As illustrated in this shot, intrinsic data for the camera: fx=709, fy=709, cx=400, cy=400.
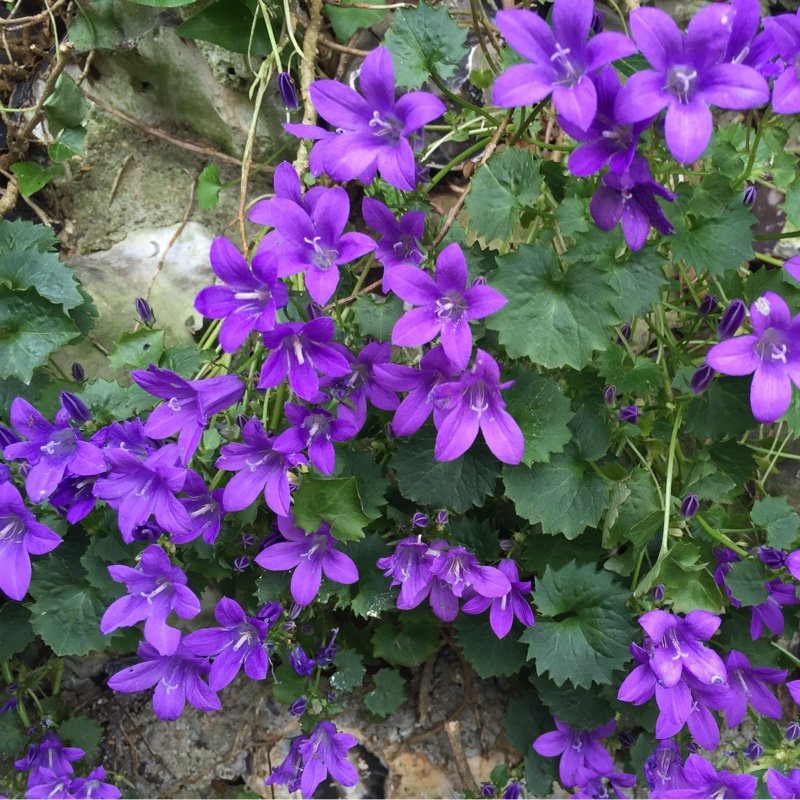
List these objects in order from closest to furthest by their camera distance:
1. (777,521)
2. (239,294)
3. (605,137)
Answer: (605,137), (239,294), (777,521)

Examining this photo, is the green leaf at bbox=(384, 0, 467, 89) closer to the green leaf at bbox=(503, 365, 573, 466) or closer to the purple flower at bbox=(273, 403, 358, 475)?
the green leaf at bbox=(503, 365, 573, 466)

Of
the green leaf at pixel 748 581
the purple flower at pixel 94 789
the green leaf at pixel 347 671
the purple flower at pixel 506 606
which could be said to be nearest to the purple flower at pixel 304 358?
the purple flower at pixel 506 606

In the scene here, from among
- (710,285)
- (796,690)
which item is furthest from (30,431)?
(796,690)

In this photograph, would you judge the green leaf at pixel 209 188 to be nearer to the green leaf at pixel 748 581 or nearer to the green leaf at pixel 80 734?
the green leaf at pixel 80 734

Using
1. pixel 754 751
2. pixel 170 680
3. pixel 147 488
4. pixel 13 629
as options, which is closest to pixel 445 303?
pixel 147 488

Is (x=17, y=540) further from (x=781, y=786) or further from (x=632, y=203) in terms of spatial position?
(x=781, y=786)

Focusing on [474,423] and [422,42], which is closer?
[474,423]

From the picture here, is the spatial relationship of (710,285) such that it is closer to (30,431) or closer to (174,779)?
(30,431)
